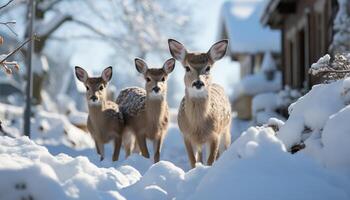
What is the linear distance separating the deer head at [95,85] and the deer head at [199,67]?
1.97m

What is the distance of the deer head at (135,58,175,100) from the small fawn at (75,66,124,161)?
31.1 inches

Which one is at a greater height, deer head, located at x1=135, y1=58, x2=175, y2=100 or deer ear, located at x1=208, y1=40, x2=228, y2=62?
deer ear, located at x1=208, y1=40, x2=228, y2=62

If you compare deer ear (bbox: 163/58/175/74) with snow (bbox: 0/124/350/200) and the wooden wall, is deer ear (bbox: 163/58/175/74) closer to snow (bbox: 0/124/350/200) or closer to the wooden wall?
the wooden wall

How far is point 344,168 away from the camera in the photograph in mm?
4691

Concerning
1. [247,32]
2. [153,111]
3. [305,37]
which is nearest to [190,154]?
[153,111]

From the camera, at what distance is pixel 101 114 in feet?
34.3

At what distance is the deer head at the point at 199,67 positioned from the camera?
8477mm

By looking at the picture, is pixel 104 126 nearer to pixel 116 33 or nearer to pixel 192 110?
pixel 192 110

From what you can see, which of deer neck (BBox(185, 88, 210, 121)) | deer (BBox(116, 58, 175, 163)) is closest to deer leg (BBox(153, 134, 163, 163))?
deer (BBox(116, 58, 175, 163))

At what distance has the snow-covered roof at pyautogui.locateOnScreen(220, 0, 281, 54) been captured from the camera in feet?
112

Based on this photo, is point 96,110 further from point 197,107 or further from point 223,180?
point 223,180

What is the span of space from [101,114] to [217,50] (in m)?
2.46

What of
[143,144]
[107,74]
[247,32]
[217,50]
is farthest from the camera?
[247,32]

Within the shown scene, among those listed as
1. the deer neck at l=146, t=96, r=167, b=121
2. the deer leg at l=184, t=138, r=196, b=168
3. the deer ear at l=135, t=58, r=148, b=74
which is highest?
the deer ear at l=135, t=58, r=148, b=74
